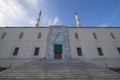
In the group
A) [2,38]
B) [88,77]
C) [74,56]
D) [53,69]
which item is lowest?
[88,77]

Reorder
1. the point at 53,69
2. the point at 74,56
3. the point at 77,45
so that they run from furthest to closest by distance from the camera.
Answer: the point at 77,45 → the point at 74,56 → the point at 53,69

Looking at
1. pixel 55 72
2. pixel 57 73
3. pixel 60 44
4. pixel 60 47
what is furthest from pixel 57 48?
pixel 57 73

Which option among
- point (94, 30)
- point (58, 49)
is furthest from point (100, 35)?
point (58, 49)

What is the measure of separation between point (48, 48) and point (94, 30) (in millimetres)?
9259

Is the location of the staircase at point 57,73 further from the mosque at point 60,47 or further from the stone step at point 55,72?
the mosque at point 60,47

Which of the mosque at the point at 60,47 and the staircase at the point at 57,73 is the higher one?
the mosque at the point at 60,47

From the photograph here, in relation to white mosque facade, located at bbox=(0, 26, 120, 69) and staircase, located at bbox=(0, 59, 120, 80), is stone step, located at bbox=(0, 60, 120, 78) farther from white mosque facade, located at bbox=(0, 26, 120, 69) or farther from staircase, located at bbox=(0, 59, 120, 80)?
white mosque facade, located at bbox=(0, 26, 120, 69)

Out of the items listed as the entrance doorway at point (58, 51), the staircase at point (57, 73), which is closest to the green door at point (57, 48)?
the entrance doorway at point (58, 51)

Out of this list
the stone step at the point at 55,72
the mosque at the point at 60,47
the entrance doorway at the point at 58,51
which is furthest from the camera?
the entrance doorway at the point at 58,51

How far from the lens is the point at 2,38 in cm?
1892

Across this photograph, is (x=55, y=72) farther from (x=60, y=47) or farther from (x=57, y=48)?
(x=60, y=47)

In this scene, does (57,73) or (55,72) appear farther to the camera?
(55,72)

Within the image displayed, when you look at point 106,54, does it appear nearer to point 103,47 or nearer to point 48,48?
point 103,47

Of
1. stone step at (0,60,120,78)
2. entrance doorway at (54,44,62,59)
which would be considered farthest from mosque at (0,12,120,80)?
stone step at (0,60,120,78)
